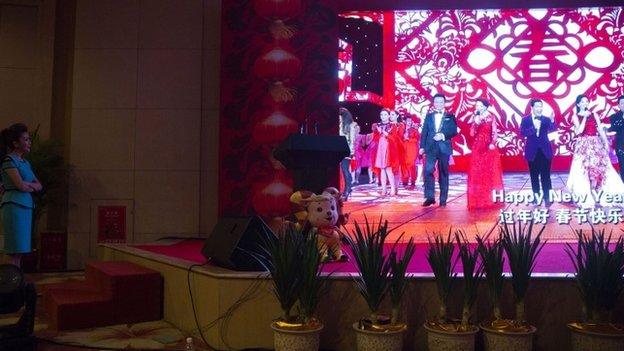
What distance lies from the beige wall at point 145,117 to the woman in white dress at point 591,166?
11.1 feet

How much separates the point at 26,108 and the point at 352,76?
11.3ft

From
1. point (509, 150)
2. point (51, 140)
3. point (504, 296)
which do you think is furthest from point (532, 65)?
point (51, 140)

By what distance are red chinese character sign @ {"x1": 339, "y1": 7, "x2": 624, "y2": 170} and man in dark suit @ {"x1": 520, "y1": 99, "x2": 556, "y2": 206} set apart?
6cm

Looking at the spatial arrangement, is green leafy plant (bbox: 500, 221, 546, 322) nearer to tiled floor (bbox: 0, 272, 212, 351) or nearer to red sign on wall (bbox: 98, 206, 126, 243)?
tiled floor (bbox: 0, 272, 212, 351)

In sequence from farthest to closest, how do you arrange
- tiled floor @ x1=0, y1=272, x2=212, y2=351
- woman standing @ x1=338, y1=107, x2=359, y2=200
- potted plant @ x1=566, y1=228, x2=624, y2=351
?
1. woman standing @ x1=338, y1=107, x2=359, y2=200
2. tiled floor @ x1=0, y1=272, x2=212, y2=351
3. potted plant @ x1=566, y1=228, x2=624, y2=351

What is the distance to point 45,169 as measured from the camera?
15.9ft

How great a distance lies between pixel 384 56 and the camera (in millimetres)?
4777

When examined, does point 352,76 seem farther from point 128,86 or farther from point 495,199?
point 128,86

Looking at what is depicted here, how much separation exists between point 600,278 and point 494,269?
1.48 feet

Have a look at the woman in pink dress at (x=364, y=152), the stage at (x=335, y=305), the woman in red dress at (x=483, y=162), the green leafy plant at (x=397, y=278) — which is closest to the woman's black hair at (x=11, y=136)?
the stage at (x=335, y=305)

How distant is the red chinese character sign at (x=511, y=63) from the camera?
4516mm

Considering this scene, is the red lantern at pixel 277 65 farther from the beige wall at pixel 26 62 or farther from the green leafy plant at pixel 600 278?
the green leafy plant at pixel 600 278

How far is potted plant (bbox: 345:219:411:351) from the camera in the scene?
2211 mm

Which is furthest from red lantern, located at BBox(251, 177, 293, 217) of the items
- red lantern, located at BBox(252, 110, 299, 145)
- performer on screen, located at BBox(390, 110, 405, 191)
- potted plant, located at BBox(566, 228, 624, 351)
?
potted plant, located at BBox(566, 228, 624, 351)
